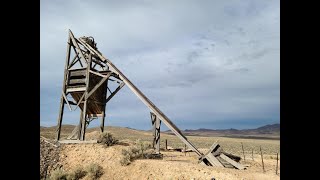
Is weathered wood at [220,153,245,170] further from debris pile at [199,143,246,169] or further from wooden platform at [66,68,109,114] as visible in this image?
wooden platform at [66,68,109,114]

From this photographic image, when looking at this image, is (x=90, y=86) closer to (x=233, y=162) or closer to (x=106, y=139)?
(x=106, y=139)

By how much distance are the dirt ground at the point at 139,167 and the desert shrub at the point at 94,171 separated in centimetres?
24

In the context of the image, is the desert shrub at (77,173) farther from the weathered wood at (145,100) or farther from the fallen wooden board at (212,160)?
the fallen wooden board at (212,160)

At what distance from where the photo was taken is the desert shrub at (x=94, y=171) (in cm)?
1529

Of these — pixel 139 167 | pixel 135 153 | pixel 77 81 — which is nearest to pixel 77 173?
pixel 135 153

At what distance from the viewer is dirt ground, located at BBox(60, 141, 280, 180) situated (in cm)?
1416

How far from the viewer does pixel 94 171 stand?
15.4 m

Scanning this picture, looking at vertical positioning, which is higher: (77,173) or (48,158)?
(48,158)

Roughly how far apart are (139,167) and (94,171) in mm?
2153

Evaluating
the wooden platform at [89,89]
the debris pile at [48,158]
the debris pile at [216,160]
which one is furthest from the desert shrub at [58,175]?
the debris pile at [216,160]
